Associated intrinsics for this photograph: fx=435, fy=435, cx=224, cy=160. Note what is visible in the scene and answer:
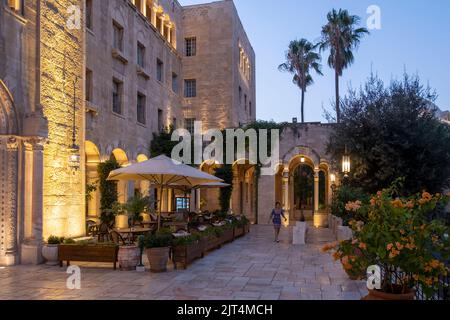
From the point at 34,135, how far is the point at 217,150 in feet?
46.5

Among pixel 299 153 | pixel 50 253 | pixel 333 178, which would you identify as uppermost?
pixel 299 153

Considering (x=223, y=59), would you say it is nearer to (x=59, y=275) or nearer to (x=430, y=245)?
(x=59, y=275)

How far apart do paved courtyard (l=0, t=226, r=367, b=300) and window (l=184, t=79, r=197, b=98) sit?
17.0 meters

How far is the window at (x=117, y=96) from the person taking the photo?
1814cm

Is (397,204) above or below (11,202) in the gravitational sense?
above

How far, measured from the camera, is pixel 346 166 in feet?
44.7

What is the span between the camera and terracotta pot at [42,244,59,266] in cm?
1046

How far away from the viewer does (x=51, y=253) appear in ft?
34.3

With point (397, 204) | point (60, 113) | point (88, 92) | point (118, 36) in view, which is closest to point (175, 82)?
point (118, 36)

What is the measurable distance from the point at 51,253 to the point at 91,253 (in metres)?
1.24

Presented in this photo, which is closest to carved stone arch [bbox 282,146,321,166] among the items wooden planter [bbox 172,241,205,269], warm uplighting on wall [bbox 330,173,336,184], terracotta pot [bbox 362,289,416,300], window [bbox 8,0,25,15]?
warm uplighting on wall [bbox 330,173,336,184]

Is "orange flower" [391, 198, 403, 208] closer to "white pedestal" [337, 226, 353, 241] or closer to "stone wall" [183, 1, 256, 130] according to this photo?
"white pedestal" [337, 226, 353, 241]

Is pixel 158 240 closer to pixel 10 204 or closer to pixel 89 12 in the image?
pixel 10 204

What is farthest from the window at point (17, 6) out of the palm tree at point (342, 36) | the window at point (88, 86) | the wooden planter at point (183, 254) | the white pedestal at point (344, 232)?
the palm tree at point (342, 36)
